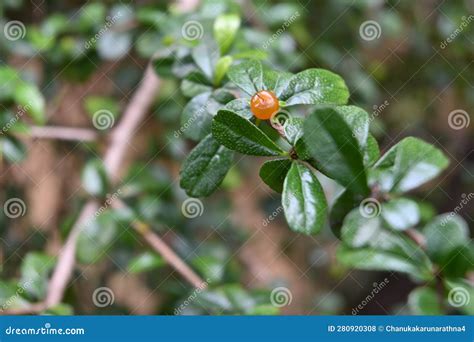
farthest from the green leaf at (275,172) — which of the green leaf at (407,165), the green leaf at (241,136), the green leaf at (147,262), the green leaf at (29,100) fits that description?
the green leaf at (29,100)

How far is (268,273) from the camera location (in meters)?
1.84

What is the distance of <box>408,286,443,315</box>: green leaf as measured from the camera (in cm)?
87

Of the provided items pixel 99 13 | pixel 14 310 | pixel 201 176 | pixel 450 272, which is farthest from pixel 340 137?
pixel 99 13

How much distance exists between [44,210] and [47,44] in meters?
0.62

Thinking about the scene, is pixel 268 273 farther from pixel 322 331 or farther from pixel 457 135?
pixel 322 331

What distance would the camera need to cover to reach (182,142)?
56.6 inches

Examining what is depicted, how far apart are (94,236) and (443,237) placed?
65 cm

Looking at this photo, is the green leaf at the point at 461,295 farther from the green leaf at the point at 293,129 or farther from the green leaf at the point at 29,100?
the green leaf at the point at 29,100

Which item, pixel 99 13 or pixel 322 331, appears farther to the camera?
pixel 99 13

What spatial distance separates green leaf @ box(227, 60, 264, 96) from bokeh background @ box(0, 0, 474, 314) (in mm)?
345

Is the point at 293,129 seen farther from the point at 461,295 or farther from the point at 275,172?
the point at 461,295

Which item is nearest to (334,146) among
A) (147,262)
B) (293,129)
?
(293,129)

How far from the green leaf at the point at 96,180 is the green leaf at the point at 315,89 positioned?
0.59 metres

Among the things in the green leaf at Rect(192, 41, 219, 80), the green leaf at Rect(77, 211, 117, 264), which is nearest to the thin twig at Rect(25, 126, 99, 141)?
the green leaf at Rect(77, 211, 117, 264)
